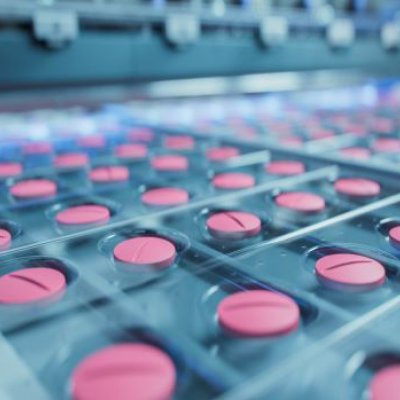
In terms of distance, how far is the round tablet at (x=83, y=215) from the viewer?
917 millimetres

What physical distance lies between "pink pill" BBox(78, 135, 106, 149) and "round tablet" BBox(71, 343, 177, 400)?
43.3 inches

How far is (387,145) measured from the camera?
1539mm

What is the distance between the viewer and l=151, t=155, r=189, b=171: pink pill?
1.31 metres

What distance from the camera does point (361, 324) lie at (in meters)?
0.58

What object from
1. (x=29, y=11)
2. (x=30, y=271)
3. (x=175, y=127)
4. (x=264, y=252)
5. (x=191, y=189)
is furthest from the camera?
(x=175, y=127)

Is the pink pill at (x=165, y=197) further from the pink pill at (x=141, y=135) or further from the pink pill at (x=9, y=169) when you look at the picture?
the pink pill at (x=141, y=135)

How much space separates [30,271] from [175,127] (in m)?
1.17

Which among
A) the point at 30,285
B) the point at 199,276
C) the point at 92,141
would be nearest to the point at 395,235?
the point at 199,276

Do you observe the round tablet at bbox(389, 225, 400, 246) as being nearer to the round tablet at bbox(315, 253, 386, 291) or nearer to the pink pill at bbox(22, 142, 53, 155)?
the round tablet at bbox(315, 253, 386, 291)

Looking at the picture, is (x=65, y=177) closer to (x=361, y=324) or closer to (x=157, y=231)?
(x=157, y=231)

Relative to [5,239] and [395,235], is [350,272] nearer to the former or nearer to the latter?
[395,235]

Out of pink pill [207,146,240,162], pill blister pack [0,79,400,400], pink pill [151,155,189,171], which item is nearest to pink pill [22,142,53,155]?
pill blister pack [0,79,400,400]

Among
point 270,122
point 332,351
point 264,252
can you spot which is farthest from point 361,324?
point 270,122

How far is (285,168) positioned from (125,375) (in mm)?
906
